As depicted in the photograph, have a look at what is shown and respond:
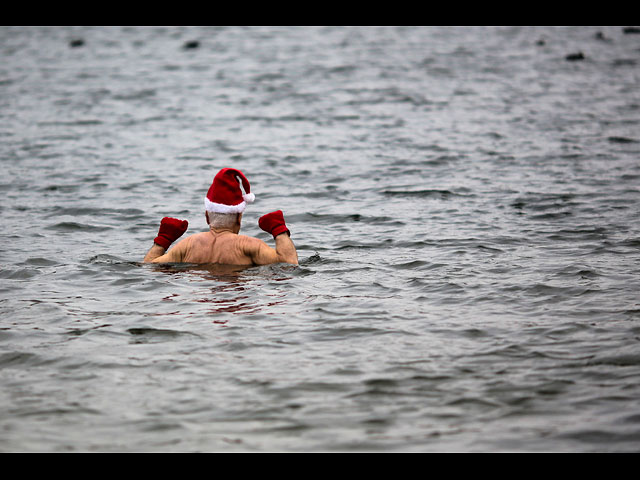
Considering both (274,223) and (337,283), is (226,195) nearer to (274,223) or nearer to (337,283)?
(274,223)

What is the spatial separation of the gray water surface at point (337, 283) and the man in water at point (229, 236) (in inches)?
6.5

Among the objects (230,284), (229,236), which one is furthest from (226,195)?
(230,284)

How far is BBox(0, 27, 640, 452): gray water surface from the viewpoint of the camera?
5.19 metres

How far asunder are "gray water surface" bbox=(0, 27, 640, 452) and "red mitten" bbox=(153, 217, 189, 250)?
1.49 ft

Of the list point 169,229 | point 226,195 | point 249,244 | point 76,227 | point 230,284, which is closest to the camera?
point 230,284

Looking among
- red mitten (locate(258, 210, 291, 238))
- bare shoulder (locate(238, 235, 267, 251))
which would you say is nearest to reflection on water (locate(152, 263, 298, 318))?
bare shoulder (locate(238, 235, 267, 251))

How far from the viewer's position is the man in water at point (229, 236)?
8505mm

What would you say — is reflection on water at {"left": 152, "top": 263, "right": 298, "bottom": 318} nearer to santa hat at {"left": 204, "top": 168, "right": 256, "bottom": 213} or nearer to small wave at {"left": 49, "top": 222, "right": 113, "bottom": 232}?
santa hat at {"left": 204, "top": 168, "right": 256, "bottom": 213}

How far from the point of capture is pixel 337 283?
848 cm

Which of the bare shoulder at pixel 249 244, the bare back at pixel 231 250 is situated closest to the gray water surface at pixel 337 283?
the bare back at pixel 231 250

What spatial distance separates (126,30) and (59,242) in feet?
160

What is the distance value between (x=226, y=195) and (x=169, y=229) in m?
0.84
